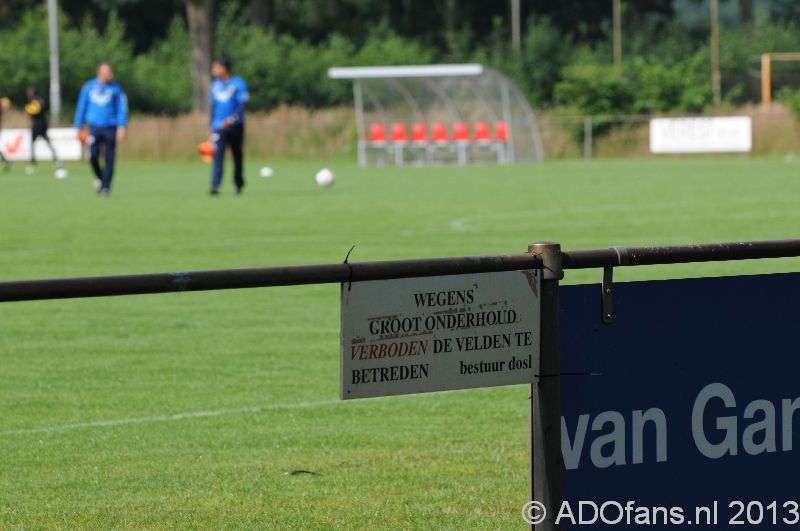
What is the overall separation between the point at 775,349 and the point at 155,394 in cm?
445

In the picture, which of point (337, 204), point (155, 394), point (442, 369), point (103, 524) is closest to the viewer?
point (442, 369)

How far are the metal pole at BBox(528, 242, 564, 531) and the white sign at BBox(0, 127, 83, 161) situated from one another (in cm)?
4775

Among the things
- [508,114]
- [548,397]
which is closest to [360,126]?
[508,114]

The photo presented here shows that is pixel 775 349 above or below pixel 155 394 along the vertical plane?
above

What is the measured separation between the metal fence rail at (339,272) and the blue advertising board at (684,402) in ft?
0.28

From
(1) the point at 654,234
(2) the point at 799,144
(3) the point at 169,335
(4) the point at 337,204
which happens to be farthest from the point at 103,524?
(2) the point at 799,144

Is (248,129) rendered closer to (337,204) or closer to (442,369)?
(337,204)

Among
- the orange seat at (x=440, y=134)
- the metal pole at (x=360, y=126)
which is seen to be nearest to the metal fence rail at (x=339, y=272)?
the orange seat at (x=440, y=134)

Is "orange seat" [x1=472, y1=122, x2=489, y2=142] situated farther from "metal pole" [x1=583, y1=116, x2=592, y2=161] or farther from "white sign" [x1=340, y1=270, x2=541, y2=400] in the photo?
"white sign" [x1=340, y1=270, x2=541, y2=400]

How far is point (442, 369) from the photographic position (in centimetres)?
441

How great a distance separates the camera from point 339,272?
4.31 metres

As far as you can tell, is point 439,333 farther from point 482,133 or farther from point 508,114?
point 508,114

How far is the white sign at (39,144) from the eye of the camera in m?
51.5

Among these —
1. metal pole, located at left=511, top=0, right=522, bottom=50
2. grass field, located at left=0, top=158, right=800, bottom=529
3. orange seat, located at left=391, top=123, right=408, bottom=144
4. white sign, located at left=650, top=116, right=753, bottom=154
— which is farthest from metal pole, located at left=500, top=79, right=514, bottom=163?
metal pole, located at left=511, top=0, right=522, bottom=50
